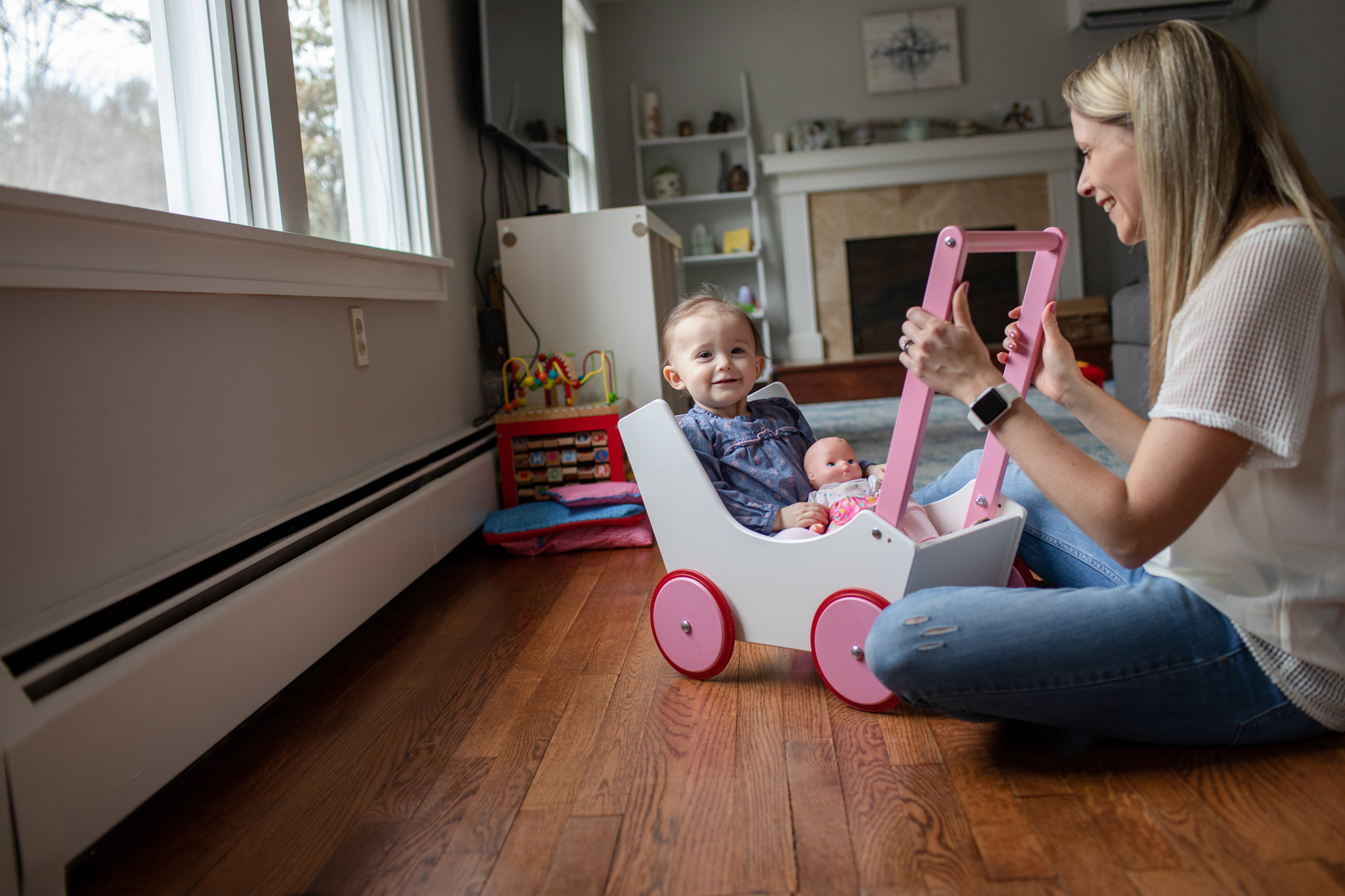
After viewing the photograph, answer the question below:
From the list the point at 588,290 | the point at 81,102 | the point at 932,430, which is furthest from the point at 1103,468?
the point at 932,430

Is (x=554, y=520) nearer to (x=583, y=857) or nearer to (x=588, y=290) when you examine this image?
(x=588, y=290)

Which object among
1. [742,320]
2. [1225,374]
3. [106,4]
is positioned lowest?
[1225,374]

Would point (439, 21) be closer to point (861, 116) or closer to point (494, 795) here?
point (494, 795)

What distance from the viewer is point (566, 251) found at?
2525 mm

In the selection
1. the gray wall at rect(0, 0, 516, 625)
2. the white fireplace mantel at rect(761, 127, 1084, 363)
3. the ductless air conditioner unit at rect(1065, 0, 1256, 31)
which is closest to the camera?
the gray wall at rect(0, 0, 516, 625)

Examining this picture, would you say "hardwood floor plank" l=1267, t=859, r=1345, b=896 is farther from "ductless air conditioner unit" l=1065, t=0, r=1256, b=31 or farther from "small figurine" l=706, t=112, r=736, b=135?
"ductless air conditioner unit" l=1065, t=0, r=1256, b=31

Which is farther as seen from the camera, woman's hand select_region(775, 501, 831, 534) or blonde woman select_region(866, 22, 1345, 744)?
woman's hand select_region(775, 501, 831, 534)

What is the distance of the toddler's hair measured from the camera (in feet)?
4.81

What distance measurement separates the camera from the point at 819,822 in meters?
0.94

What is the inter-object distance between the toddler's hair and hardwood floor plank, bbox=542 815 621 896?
77 centimetres

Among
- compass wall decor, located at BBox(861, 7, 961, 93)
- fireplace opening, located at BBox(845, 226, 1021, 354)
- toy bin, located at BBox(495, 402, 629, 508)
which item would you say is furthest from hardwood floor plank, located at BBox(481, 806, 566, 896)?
compass wall decor, located at BBox(861, 7, 961, 93)

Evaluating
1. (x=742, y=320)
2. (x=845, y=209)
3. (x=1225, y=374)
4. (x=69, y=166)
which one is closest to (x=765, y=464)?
(x=742, y=320)

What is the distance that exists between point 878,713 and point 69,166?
1.18 meters

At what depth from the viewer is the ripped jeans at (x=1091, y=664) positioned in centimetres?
92
